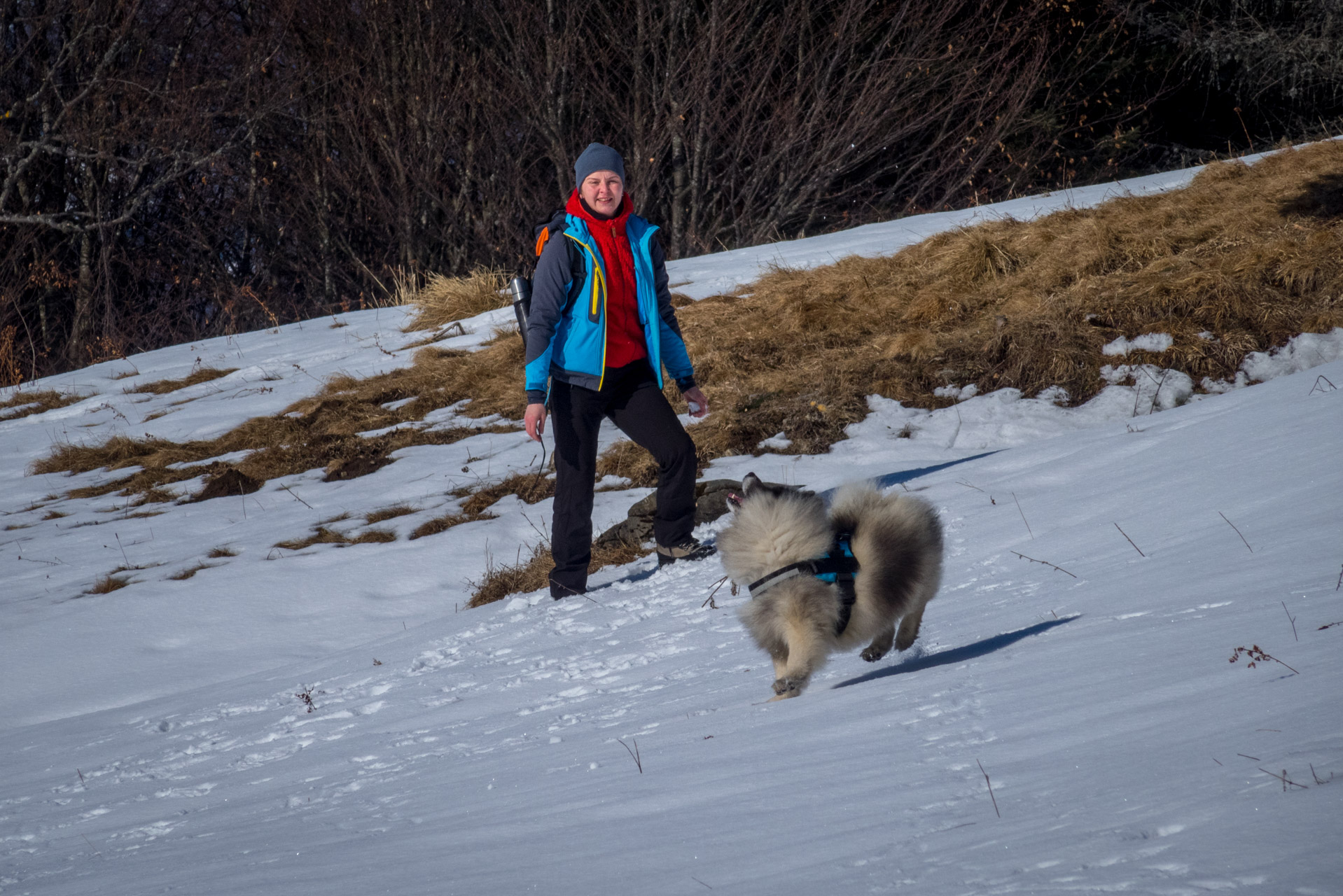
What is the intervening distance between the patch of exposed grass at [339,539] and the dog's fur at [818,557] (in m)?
4.37

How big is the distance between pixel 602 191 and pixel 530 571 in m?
2.41

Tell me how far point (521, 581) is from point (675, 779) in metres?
3.70

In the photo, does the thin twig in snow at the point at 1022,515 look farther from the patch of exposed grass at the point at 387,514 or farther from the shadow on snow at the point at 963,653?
the patch of exposed grass at the point at 387,514

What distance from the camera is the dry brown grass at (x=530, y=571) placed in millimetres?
6012

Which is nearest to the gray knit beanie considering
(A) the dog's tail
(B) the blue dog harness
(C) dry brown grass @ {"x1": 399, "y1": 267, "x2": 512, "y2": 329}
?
(A) the dog's tail

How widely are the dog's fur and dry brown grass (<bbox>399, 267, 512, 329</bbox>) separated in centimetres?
945

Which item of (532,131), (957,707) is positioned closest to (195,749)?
(957,707)

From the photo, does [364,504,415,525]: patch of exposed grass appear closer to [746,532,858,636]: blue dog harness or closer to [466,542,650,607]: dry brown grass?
[466,542,650,607]: dry brown grass

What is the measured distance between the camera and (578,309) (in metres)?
4.91

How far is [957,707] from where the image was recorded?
8.08 ft

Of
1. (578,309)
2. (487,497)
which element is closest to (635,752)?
(578,309)

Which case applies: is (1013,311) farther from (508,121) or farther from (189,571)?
(508,121)

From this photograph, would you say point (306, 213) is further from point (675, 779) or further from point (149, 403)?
point (675, 779)

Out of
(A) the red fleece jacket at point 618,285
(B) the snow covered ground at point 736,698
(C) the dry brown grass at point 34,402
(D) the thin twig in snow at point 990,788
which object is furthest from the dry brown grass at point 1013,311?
(D) the thin twig in snow at point 990,788
